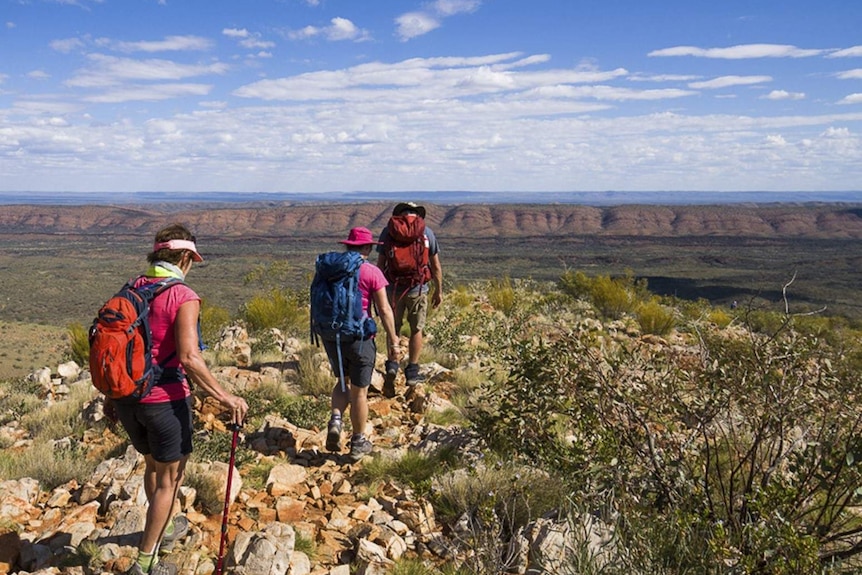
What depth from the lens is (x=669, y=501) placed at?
298 centimetres

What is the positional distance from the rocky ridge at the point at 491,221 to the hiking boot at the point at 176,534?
400 feet

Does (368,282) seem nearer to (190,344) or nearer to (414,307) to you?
(414,307)

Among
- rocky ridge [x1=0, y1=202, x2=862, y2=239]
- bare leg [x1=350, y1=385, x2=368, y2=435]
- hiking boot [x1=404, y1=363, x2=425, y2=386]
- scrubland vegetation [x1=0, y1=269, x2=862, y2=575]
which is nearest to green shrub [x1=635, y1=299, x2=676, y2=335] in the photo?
scrubland vegetation [x1=0, y1=269, x2=862, y2=575]

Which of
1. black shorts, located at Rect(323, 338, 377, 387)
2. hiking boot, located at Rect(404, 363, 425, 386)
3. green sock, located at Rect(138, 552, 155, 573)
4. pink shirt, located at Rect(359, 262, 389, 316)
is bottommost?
green sock, located at Rect(138, 552, 155, 573)

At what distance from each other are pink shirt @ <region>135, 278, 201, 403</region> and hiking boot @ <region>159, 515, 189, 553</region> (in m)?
0.80

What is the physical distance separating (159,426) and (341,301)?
5.23 ft

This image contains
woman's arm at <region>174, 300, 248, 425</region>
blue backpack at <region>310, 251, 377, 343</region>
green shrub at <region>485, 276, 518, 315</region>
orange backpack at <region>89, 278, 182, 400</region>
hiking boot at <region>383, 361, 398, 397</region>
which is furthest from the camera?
green shrub at <region>485, 276, 518, 315</region>

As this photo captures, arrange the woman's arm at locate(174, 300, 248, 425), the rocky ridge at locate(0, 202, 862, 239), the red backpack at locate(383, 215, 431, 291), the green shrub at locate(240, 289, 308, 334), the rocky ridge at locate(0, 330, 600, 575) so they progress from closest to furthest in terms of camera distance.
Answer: the woman's arm at locate(174, 300, 248, 425) < the rocky ridge at locate(0, 330, 600, 575) < the red backpack at locate(383, 215, 431, 291) < the green shrub at locate(240, 289, 308, 334) < the rocky ridge at locate(0, 202, 862, 239)

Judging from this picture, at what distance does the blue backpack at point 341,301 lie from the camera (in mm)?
4191

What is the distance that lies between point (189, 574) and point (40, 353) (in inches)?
1208

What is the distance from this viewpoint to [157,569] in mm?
2854

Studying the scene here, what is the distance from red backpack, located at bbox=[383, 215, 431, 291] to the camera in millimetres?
5262

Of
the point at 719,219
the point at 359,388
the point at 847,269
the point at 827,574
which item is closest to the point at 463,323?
the point at 359,388

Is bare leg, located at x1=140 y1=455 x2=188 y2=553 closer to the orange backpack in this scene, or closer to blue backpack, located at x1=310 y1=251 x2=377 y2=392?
the orange backpack
